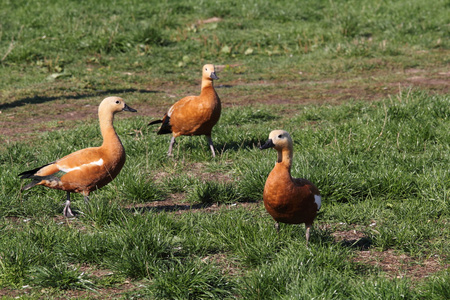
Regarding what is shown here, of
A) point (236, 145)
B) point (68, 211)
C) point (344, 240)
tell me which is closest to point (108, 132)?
point (68, 211)

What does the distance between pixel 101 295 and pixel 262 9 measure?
14687 millimetres

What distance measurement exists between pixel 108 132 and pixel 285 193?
2094mm

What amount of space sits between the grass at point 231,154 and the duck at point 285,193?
28 cm

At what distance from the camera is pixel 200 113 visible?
8047mm

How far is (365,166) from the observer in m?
7.07

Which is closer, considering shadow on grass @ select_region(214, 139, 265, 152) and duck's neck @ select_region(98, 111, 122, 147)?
duck's neck @ select_region(98, 111, 122, 147)

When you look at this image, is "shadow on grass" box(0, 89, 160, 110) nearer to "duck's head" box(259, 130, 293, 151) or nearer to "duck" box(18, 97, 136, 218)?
"duck" box(18, 97, 136, 218)

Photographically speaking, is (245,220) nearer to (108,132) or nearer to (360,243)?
(360,243)

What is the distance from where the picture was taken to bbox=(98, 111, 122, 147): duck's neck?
5.97 m

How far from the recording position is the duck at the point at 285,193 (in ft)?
16.3

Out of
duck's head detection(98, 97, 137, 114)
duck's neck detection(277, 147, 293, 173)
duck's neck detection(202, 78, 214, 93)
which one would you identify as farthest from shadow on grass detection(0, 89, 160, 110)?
duck's neck detection(277, 147, 293, 173)

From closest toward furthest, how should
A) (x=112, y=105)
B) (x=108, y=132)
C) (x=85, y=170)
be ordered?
(x=85, y=170)
(x=108, y=132)
(x=112, y=105)

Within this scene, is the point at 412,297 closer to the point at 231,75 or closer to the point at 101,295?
the point at 101,295

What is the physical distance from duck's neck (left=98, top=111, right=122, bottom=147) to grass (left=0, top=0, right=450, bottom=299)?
0.58m
